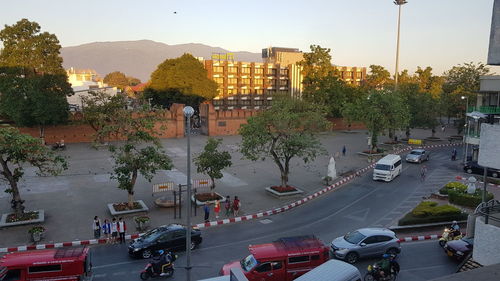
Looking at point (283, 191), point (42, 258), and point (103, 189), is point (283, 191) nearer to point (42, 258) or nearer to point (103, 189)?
point (103, 189)

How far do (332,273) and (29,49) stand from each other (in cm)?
4558

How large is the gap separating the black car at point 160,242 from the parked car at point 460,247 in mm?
12212

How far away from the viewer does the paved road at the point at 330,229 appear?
17.4m

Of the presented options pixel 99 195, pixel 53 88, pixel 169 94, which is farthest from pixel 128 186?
pixel 169 94

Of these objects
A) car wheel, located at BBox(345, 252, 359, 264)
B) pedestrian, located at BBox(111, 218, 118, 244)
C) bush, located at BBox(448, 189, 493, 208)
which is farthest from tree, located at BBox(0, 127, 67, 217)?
bush, located at BBox(448, 189, 493, 208)

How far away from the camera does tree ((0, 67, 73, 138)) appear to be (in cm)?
4397

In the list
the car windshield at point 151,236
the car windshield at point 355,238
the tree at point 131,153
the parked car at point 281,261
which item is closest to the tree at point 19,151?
the tree at point 131,153

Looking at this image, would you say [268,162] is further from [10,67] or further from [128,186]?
[10,67]

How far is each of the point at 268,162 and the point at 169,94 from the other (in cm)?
3460

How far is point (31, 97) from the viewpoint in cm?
4441

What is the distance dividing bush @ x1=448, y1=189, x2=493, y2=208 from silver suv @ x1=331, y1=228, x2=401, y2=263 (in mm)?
10844

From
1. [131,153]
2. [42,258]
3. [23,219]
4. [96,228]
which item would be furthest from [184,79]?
[42,258]

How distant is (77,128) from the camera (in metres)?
53.3

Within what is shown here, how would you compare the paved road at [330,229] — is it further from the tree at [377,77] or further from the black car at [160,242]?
the tree at [377,77]
